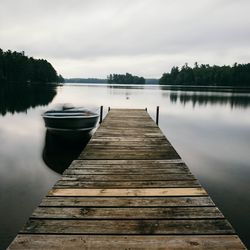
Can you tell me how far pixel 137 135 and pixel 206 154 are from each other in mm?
4284

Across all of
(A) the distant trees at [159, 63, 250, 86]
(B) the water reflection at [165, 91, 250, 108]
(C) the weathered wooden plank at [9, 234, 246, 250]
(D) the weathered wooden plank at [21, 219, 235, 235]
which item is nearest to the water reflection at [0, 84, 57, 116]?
(B) the water reflection at [165, 91, 250, 108]

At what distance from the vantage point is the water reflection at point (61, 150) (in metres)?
10.9

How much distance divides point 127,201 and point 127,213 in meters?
0.41

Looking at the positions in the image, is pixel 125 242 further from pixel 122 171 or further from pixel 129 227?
pixel 122 171

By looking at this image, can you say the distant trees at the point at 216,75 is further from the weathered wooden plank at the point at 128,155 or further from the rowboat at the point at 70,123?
the weathered wooden plank at the point at 128,155

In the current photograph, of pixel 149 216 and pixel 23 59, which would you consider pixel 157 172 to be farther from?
pixel 23 59

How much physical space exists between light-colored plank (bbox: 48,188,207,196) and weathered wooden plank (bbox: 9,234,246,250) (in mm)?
1288

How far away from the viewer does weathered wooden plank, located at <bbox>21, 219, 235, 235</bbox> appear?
10.8 ft

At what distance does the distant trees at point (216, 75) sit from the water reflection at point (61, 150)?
420 ft

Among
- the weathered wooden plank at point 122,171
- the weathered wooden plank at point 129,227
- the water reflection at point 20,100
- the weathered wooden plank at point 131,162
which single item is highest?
the weathered wooden plank at point 129,227

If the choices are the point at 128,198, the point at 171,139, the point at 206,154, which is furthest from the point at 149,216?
the point at 171,139

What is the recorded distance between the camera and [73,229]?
132 inches

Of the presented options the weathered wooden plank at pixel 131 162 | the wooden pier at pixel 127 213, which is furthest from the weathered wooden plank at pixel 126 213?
the weathered wooden plank at pixel 131 162

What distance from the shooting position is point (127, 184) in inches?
197
